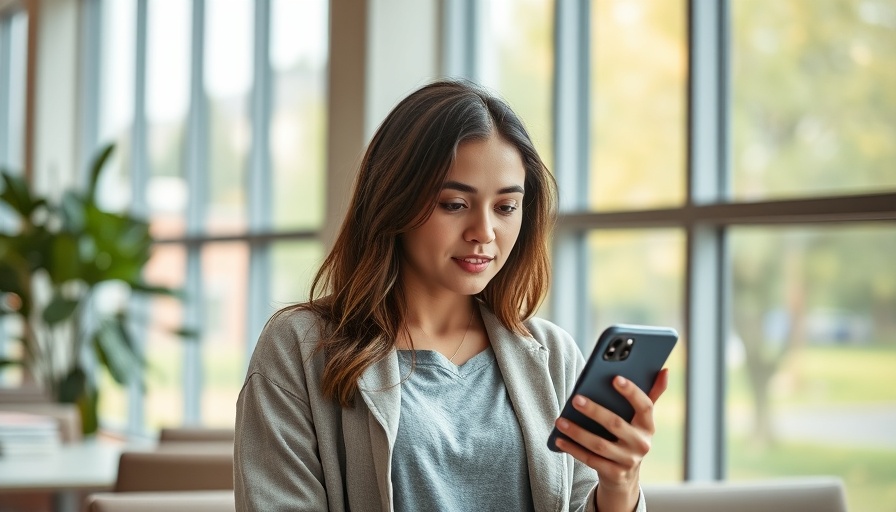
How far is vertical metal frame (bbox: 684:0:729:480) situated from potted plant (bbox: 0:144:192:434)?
3210mm

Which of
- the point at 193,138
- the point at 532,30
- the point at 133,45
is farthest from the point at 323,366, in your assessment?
the point at 133,45

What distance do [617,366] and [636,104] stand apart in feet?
8.12

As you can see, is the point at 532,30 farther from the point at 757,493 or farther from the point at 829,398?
the point at 757,493

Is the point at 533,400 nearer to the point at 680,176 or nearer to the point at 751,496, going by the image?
the point at 751,496

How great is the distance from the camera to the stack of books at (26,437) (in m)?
3.87

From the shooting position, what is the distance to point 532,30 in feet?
14.8

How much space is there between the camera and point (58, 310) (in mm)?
6062

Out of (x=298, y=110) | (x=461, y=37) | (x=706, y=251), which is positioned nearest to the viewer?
(x=706, y=251)

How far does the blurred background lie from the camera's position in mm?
3215

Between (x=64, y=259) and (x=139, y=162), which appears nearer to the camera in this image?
(x=64, y=259)

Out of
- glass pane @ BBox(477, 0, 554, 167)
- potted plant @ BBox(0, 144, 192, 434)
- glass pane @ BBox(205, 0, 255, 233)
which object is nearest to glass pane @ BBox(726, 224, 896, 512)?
glass pane @ BBox(477, 0, 554, 167)

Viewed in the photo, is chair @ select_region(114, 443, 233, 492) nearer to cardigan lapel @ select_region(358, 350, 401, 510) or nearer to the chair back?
cardigan lapel @ select_region(358, 350, 401, 510)

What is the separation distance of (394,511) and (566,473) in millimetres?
304

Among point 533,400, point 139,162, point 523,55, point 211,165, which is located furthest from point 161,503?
point 139,162
